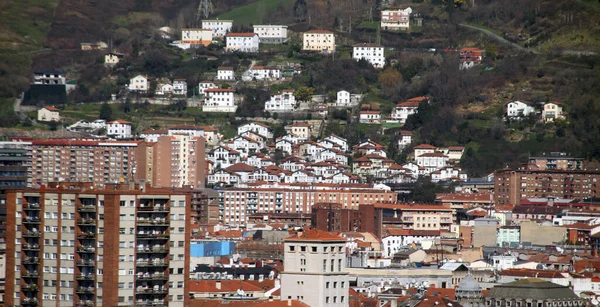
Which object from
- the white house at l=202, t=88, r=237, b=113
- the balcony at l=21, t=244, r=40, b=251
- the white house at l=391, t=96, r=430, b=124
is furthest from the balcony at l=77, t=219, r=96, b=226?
the white house at l=202, t=88, r=237, b=113

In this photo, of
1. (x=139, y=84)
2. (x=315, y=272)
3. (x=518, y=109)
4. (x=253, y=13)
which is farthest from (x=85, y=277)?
(x=253, y=13)

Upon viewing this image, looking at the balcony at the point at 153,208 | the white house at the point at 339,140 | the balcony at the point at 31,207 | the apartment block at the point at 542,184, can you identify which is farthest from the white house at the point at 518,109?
the balcony at the point at 31,207

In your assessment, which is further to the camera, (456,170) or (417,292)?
(456,170)

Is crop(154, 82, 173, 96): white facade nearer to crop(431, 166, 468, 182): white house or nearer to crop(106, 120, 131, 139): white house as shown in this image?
crop(106, 120, 131, 139): white house

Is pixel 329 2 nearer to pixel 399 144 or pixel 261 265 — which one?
pixel 399 144

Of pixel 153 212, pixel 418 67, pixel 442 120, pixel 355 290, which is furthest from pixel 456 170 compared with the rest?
pixel 153 212

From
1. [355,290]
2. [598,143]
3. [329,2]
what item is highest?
[329,2]
